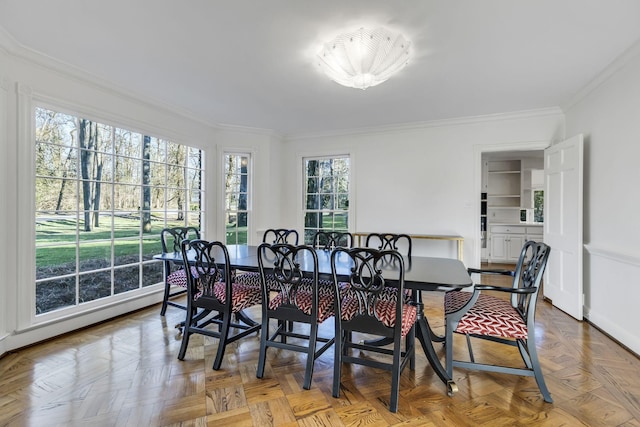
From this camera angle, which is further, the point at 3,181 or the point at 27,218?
the point at 27,218

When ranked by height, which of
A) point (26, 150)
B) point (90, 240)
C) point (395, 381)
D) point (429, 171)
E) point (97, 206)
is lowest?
point (395, 381)

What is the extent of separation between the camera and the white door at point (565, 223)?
10.8ft

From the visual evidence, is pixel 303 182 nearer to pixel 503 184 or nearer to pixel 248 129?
pixel 248 129

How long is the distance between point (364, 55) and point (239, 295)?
2.06 meters

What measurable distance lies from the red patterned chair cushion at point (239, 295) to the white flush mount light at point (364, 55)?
1893 millimetres

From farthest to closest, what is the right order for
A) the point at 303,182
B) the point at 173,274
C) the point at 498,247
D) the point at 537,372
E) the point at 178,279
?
the point at 498,247, the point at 303,182, the point at 173,274, the point at 178,279, the point at 537,372

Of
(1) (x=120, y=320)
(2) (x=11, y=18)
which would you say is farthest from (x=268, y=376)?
(2) (x=11, y=18)

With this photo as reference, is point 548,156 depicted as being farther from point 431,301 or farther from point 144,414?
point 144,414

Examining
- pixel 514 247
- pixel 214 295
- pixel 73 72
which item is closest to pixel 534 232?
pixel 514 247

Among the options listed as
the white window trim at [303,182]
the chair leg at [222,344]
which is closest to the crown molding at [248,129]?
the white window trim at [303,182]

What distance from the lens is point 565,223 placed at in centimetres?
353

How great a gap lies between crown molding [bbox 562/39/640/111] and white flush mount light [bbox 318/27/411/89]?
177 cm

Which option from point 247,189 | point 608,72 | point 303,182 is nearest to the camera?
point 608,72

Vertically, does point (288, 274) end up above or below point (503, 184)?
below
